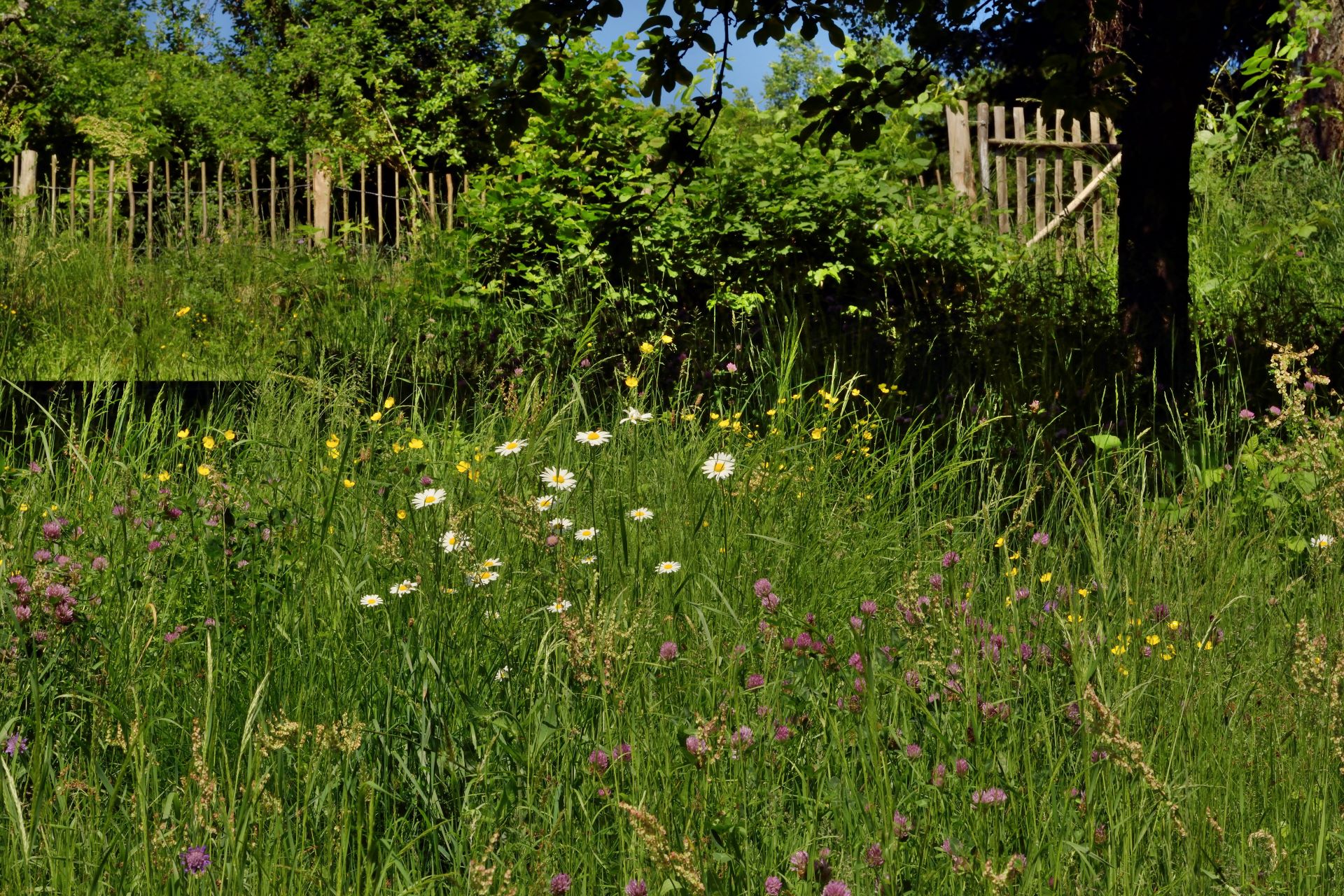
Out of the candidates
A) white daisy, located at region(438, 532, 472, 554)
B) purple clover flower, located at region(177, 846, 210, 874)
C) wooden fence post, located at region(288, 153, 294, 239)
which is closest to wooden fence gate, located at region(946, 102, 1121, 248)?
wooden fence post, located at region(288, 153, 294, 239)

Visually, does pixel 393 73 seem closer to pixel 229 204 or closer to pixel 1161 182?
pixel 229 204

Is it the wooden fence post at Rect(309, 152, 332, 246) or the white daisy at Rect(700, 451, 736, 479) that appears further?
the wooden fence post at Rect(309, 152, 332, 246)

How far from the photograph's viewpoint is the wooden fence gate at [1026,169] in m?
10.1

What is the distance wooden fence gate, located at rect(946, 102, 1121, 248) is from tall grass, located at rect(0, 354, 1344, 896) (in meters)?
7.51

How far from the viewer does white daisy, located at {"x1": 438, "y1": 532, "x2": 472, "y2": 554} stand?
207 centimetres

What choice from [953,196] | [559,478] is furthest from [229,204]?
[559,478]

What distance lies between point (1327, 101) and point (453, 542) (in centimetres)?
1010

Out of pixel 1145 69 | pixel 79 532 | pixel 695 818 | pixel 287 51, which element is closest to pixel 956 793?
pixel 695 818

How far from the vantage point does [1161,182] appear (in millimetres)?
4695

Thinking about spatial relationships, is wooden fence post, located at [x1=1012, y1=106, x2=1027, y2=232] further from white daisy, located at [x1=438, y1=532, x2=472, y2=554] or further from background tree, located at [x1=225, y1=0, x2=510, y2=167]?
background tree, located at [x1=225, y1=0, x2=510, y2=167]

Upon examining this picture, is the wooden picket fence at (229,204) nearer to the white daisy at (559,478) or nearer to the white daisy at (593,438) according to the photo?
the white daisy at (593,438)

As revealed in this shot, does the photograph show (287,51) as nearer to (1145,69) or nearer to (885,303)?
(885,303)

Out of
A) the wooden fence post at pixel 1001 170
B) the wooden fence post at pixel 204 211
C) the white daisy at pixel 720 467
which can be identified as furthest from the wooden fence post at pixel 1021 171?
the white daisy at pixel 720 467

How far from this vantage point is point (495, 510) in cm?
269
